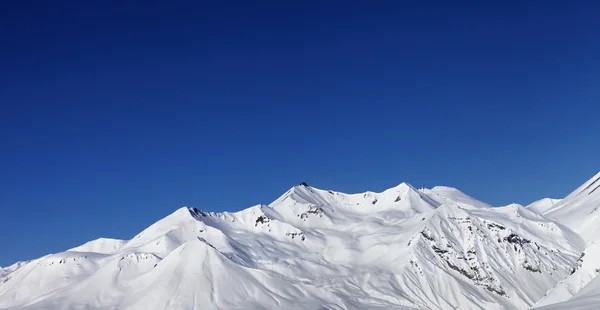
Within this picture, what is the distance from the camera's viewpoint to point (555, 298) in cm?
14775

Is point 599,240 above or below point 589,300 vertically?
above

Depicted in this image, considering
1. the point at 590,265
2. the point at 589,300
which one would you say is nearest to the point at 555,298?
the point at 590,265

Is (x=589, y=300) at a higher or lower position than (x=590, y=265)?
lower

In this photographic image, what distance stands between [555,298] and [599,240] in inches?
945

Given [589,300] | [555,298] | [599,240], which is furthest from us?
[599,240]

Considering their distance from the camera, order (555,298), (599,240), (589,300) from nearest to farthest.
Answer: (589,300), (555,298), (599,240)

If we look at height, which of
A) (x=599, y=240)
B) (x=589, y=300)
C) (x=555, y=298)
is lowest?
(x=589, y=300)

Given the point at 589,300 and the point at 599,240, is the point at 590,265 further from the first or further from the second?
the point at 589,300

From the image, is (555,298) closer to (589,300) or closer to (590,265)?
(590,265)

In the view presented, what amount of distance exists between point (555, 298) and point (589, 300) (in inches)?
3672

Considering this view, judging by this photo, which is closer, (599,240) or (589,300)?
(589,300)

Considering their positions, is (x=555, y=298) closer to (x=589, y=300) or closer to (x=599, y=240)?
(x=599, y=240)

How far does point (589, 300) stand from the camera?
63.2 m

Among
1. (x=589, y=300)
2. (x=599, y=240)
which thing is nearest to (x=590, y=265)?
(x=599, y=240)
